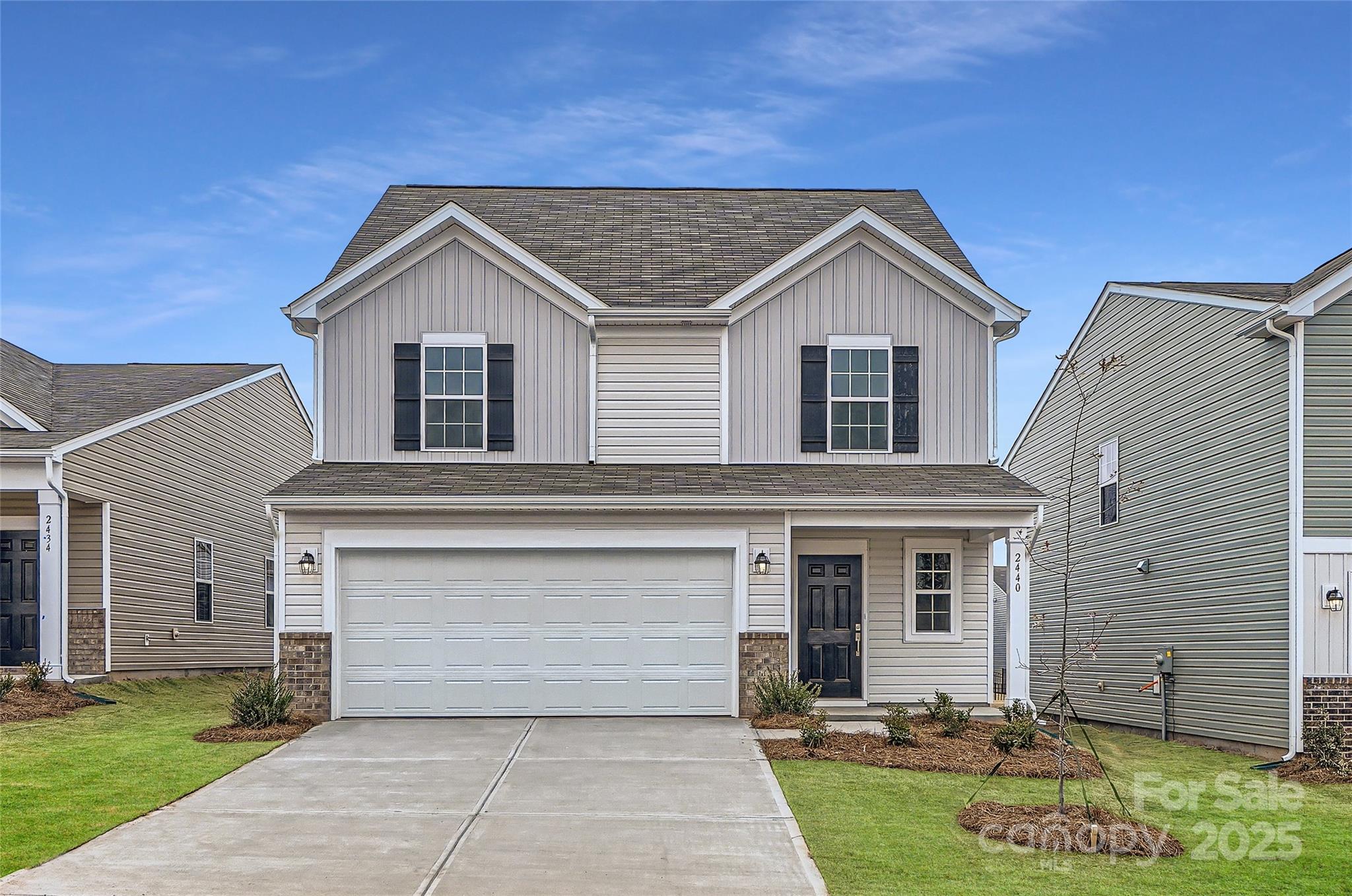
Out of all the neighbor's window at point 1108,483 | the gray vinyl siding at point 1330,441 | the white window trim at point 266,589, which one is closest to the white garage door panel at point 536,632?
the gray vinyl siding at point 1330,441

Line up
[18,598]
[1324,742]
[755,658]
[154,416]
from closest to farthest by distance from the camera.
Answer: [1324,742]
[755,658]
[18,598]
[154,416]

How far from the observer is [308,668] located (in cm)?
1473

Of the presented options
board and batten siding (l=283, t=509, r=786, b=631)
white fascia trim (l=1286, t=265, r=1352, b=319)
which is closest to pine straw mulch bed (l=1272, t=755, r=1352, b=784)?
white fascia trim (l=1286, t=265, r=1352, b=319)

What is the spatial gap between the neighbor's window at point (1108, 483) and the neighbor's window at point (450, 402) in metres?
9.98

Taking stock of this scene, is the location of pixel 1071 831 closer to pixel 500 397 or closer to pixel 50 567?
pixel 500 397

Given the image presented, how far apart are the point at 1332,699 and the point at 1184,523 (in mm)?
3686

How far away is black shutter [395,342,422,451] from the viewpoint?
16.2m

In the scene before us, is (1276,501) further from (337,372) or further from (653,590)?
(337,372)

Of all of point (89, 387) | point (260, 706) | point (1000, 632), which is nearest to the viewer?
point (260, 706)

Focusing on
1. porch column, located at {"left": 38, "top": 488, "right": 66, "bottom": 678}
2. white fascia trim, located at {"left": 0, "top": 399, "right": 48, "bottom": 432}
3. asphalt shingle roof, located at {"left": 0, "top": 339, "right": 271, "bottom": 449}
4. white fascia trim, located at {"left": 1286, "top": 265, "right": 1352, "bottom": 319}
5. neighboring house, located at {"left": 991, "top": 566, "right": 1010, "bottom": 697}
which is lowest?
neighboring house, located at {"left": 991, "top": 566, "right": 1010, "bottom": 697}

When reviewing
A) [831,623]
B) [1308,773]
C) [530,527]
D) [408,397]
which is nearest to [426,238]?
[408,397]

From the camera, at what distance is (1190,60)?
18.9 m

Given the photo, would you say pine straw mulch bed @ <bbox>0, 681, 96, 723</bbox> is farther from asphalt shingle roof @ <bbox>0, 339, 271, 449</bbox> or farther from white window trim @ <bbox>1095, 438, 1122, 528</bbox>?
white window trim @ <bbox>1095, 438, 1122, 528</bbox>

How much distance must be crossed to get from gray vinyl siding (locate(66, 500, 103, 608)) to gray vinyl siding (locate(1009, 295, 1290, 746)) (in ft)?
45.2
